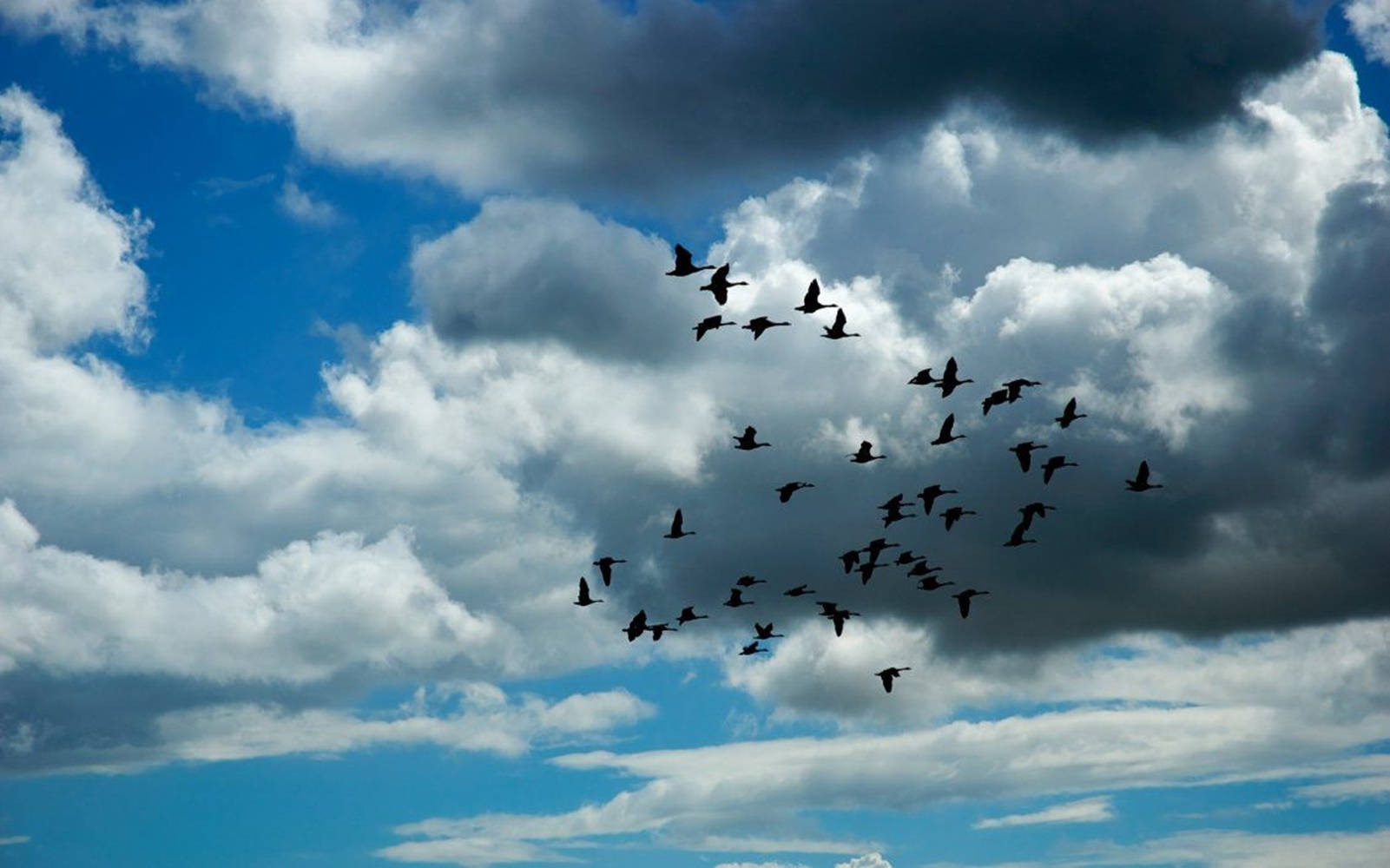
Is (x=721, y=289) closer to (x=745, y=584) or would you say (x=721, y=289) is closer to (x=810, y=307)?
(x=810, y=307)

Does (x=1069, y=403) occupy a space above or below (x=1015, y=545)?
above

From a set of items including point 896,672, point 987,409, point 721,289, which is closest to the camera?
point 721,289

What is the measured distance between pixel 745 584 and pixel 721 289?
37.9m

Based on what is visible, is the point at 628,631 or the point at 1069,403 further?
the point at 628,631

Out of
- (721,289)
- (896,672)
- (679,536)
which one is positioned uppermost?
(721,289)

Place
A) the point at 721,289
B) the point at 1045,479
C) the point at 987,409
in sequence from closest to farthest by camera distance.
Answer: the point at 721,289 < the point at 987,409 < the point at 1045,479

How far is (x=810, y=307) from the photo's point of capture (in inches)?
4306

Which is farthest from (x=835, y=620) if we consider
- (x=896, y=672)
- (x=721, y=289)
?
(x=721, y=289)

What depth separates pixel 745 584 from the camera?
135000mm

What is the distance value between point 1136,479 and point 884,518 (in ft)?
63.7

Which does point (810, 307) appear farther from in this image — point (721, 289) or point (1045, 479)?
point (1045, 479)

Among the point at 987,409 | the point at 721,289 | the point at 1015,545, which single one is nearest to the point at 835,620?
the point at 1015,545

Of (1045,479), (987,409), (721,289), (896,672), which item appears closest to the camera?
(721,289)

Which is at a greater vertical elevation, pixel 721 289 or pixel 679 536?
pixel 721 289
